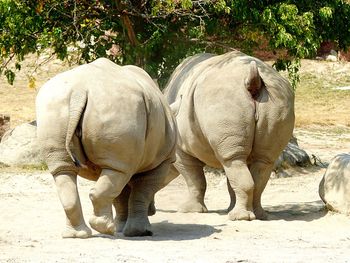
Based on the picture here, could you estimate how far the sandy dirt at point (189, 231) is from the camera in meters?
8.08

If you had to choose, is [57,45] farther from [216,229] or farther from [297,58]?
[216,229]

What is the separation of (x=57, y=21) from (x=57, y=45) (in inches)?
19.4

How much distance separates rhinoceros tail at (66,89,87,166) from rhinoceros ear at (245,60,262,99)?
8.31ft

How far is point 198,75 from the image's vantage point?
11.6 metres

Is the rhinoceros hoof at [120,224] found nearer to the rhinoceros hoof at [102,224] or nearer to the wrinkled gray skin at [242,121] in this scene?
the rhinoceros hoof at [102,224]

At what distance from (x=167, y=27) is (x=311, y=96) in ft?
36.5

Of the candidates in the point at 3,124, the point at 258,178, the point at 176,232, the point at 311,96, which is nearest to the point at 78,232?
the point at 176,232

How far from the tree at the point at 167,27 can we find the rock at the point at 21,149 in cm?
128

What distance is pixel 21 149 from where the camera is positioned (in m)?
15.7

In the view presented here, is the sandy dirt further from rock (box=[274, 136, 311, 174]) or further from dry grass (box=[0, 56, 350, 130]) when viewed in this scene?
dry grass (box=[0, 56, 350, 130])

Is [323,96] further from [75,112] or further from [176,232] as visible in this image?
[75,112]

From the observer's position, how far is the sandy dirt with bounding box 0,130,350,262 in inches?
318

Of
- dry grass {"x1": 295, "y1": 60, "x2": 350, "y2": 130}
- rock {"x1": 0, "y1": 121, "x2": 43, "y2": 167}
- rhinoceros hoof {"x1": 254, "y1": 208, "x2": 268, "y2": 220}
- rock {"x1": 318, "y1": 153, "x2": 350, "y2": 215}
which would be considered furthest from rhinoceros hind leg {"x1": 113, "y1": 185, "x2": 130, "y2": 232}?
dry grass {"x1": 295, "y1": 60, "x2": 350, "y2": 130}

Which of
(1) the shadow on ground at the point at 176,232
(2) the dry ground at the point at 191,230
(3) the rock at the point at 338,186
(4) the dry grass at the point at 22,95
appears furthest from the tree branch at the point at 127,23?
(1) the shadow on ground at the point at 176,232
